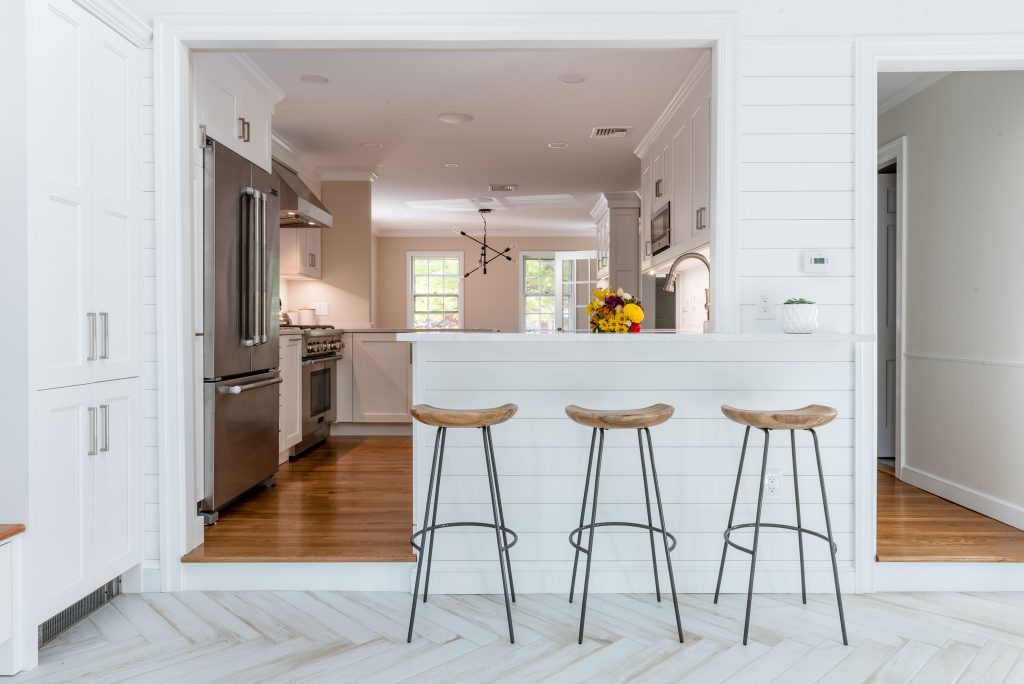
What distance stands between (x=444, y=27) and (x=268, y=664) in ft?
7.69

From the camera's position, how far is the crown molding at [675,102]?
383cm

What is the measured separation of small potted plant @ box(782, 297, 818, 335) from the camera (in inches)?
98.5

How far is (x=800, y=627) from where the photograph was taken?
7.99ft

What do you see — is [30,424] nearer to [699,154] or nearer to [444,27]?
[444,27]

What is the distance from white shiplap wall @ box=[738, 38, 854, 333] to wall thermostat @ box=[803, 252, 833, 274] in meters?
0.03

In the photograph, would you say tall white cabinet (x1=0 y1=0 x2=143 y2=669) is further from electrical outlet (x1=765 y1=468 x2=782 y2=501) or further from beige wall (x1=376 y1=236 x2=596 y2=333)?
beige wall (x1=376 y1=236 x2=596 y2=333)

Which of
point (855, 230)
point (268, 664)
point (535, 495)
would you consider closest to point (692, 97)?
point (855, 230)

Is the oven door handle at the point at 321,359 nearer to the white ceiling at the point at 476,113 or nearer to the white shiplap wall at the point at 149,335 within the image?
the white ceiling at the point at 476,113

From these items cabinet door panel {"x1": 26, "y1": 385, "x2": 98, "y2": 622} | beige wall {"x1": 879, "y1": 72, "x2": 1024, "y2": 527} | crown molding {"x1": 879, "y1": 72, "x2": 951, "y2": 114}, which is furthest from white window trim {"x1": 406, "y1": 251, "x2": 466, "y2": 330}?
cabinet door panel {"x1": 26, "y1": 385, "x2": 98, "y2": 622}

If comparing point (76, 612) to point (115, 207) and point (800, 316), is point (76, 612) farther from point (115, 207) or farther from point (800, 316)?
point (800, 316)

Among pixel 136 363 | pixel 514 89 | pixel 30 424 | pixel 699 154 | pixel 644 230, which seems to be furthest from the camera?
pixel 644 230

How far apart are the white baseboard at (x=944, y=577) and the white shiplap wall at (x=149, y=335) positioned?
287 cm

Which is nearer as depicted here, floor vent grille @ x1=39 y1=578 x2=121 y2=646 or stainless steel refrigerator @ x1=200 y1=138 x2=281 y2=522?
floor vent grille @ x1=39 y1=578 x2=121 y2=646

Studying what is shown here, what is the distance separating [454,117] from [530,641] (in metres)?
3.68
